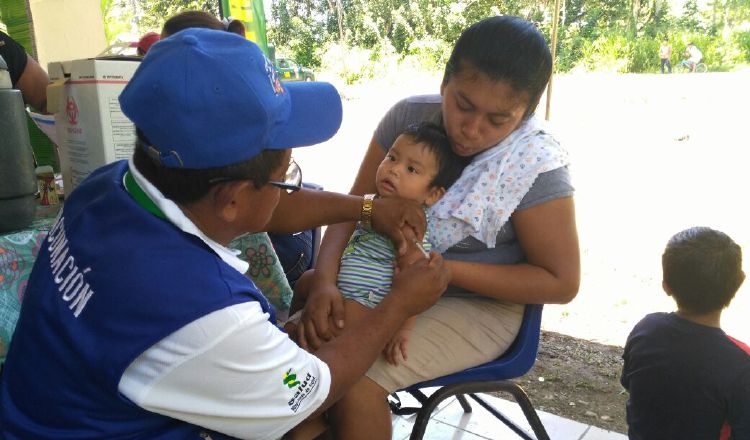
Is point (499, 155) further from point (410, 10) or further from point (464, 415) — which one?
point (410, 10)

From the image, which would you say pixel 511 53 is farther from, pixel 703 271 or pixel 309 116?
pixel 703 271

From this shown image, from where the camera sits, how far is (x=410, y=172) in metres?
1.92

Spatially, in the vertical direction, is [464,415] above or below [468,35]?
below

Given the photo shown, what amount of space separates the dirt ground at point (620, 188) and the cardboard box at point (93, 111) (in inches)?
54.4

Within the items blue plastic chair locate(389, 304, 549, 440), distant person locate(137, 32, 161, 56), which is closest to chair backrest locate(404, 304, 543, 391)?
blue plastic chair locate(389, 304, 549, 440)

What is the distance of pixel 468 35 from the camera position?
1805mm

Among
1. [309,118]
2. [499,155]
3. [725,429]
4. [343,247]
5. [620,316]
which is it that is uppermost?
[309,118]

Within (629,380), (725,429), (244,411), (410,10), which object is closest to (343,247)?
(244,411)

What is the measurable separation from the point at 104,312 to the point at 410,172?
43.4 inches

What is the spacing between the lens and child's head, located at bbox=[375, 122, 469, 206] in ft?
6.23

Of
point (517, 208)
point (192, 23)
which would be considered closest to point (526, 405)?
point (517, 208)

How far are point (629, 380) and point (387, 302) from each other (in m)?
1.22

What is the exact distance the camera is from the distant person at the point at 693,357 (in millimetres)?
1971

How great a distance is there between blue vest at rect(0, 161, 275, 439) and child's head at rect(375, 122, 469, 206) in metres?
0.85
